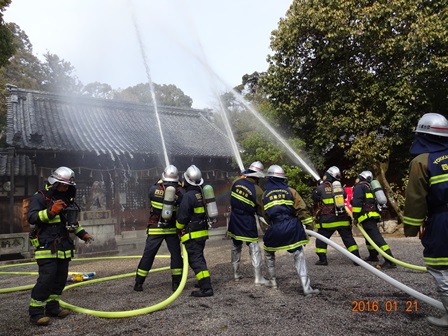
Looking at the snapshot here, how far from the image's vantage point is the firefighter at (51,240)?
4012mm

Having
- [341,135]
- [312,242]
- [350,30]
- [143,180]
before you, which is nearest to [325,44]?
[350,30]

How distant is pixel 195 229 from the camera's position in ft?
16.6

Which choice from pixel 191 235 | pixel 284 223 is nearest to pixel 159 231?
pixel 191 235

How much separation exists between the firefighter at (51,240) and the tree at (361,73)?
10.2 meters

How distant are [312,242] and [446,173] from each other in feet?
27.9

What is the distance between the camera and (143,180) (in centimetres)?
1519

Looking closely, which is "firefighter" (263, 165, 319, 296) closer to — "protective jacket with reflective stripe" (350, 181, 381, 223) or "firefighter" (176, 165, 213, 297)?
"firefighter" (176, 165, 213, 297)

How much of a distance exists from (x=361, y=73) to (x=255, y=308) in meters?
10.7

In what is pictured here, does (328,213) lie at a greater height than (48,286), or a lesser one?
greater

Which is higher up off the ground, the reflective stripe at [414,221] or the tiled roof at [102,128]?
the tiled roof at [102,128]

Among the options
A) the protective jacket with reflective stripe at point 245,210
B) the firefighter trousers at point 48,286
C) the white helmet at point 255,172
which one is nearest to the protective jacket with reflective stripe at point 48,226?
the firefighter trousers at point 48,286

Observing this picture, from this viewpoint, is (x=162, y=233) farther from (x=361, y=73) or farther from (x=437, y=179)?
(x=361, y=73)

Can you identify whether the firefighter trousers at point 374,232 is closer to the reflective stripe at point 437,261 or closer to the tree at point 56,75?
the reflective stripe at point 437,261

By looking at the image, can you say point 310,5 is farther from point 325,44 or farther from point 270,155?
point 270,155
